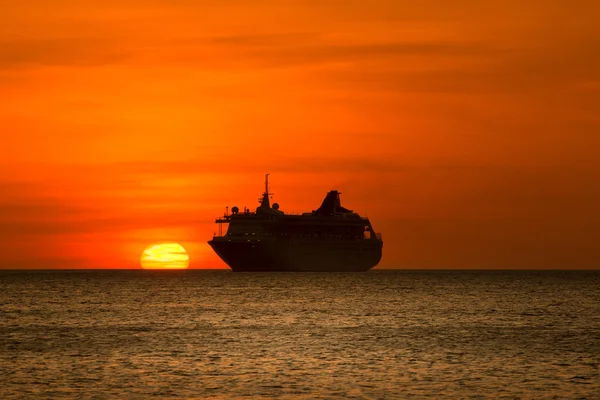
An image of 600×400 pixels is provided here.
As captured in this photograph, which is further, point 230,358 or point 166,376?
point 230,358

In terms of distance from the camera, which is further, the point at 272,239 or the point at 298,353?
the point at 272,239

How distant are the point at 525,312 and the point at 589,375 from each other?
53.0 meters

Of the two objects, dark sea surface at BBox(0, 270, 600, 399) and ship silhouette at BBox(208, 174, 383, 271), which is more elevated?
ship silhouette at BBox(208, 174, 383, 271)

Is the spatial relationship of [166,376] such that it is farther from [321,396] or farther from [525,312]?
[525,312]

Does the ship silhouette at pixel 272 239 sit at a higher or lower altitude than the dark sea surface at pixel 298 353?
higher

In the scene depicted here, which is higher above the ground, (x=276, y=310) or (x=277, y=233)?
(x=277, y=233)

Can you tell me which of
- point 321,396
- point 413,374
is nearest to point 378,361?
point 413,374

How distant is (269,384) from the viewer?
39781 millimetres

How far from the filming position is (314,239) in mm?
198500

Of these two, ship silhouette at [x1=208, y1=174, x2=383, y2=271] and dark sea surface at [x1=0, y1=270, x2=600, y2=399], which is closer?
dark sea surface at [x1=0, y1=270, x2=600, y2=399]

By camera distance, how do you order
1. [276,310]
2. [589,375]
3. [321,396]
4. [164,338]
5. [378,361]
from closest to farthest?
[321,396], [589,375], [378,361], [164,338], [276,310]

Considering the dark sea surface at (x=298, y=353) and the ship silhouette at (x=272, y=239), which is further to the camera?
the ship silhouette at (x=272, y=239)

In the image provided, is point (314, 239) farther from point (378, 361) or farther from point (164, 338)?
point (378, 361)

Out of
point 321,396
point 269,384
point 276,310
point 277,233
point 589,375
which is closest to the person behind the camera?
point 321,396
